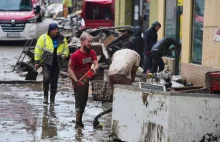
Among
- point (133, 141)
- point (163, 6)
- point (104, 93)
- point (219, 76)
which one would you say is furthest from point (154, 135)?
point (163, 6)

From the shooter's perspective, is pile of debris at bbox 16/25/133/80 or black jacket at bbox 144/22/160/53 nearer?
black jacket at bbox 144/22/160/53

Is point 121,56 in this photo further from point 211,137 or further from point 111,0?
point 111,0

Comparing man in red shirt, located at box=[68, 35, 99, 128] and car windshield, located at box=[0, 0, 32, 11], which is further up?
car windshield, located at box=[0, 0, 32, 11]

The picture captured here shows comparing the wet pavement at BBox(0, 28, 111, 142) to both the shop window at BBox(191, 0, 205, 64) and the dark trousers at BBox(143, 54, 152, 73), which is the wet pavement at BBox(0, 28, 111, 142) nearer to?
the dark trousers at BBox(143, 54, 152, 73)

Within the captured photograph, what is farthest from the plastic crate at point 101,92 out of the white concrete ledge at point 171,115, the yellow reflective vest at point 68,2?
the yellow reflective vest at point 68,2

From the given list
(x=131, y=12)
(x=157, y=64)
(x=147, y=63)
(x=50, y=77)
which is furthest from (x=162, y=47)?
(x=131, y=12)

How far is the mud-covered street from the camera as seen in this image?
11008 mm

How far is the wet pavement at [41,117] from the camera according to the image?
11.0 meters

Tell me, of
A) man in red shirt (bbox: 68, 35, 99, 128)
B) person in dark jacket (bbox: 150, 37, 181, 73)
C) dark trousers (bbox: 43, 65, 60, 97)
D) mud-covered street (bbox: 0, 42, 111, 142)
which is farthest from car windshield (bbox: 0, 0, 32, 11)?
man in red shirt (bbox: 68, 35, 99, 128)

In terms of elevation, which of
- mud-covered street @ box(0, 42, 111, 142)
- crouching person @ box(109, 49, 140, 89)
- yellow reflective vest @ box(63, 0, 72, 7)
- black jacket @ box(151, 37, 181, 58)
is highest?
yellow reflective vest @ box(63, 0, 72, 7)

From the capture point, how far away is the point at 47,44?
1450 centimetres

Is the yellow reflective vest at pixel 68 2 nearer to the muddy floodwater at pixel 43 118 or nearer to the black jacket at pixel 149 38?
the black jacket at pixel 149 38

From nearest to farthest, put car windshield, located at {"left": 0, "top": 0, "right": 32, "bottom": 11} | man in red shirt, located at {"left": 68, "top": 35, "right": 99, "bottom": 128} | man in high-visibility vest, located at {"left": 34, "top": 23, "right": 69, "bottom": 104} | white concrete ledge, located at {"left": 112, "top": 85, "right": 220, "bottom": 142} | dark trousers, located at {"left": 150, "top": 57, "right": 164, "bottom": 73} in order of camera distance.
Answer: white concrete ledge, located at {"left": 112, "top": 85, "right": 220, "bottom": 142} → man in red shirt, located at {"left": 68, "top": 35, "right": 99, "bottom": 128} → man in high-visibility vest, located at {"left": 34, "top": 23, "right": 69, "bottom": 104} → dark trousers, located at {"left": 150, "top": 57, "right": 164, "bottom": 73} → car windshield, located at {"left": 0, "top": 0, "right": 32, "bottom": 11}

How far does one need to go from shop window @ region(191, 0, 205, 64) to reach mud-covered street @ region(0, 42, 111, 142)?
3.57 meters
